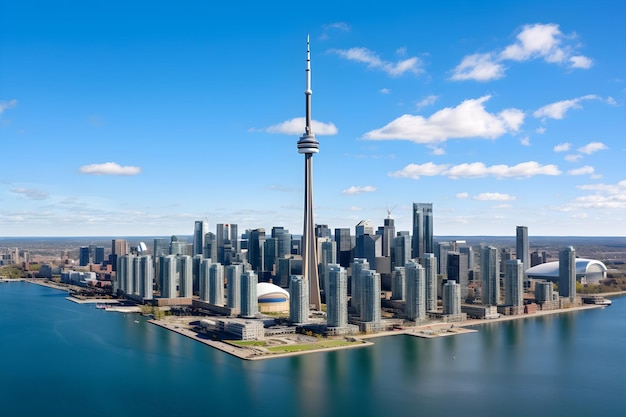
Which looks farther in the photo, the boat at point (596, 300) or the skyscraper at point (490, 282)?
the boat at point (596, 300)

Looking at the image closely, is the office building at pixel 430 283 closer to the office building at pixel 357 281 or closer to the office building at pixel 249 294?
the office building at pixel 357 281

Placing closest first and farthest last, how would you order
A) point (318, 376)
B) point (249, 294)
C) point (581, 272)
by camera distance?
point (318, 376) → point (249, 294) → point (581, 272)

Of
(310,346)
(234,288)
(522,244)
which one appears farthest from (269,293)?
(522,244)

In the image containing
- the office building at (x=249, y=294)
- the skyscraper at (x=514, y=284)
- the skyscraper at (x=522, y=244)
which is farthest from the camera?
the skyscraper at (x=522, y=244)

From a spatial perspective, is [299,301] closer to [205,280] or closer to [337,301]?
[337,301]

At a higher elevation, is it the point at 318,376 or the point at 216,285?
the point at 216,285

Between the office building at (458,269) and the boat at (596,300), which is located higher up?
the office building at (458,269)

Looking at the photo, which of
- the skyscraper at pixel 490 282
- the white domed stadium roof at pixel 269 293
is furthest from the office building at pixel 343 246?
the white domed stadium roof at pixel 269 293
